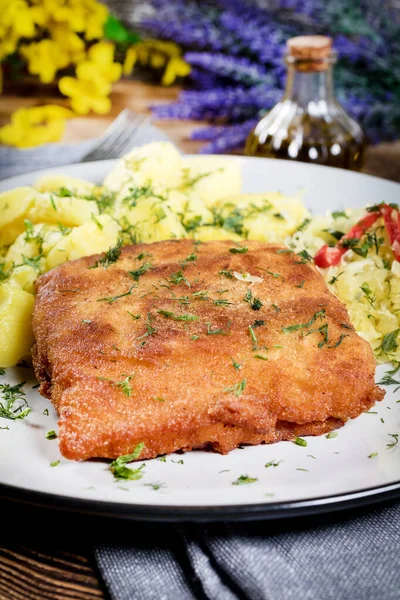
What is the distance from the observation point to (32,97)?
739 cm

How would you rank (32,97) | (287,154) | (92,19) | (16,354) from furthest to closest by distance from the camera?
(32,97), (92,19), (287,154), (16,354)

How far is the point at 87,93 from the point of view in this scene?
263 inches

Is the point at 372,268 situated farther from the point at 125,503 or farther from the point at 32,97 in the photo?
the point at 32,97

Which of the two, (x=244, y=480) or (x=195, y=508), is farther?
(x=244, y=480)

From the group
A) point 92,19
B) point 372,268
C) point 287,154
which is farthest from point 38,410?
point 92,19

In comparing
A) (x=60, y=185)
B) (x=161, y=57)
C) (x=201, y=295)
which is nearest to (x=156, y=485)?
(x=201, y=295)

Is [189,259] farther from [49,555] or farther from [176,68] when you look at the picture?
[176,68]

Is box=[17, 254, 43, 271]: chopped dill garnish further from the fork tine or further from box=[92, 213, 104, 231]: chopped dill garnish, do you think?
the fork tine

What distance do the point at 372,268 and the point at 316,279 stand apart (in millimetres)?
570

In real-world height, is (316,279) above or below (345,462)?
above

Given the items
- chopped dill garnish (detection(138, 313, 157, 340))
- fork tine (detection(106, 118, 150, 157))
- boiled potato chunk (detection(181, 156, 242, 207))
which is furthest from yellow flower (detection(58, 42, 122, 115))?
chopped dill garnish (detection(138, 313, 157, 340))

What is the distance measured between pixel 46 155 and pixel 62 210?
202cm

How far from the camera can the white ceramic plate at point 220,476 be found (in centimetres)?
214

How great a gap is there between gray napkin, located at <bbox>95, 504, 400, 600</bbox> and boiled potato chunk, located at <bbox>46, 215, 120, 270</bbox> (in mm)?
1517
